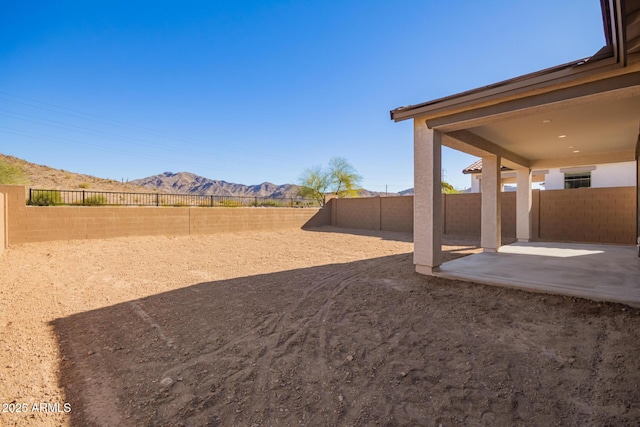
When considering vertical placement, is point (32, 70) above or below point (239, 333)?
above

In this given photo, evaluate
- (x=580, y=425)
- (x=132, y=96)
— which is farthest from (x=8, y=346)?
(x=132, y=96)

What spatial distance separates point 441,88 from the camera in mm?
9758

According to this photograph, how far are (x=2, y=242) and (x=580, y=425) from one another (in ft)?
36.6

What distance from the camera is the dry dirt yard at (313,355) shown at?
2057 mm

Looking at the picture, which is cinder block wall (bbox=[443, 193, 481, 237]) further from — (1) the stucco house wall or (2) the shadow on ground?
(2) the shadow on ground

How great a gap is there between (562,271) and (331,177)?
2468 cm

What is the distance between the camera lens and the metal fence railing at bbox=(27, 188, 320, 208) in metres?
10.5

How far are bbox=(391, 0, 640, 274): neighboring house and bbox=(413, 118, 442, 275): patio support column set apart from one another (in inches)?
0.7

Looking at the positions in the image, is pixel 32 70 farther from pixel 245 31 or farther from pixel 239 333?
pixel 239 333

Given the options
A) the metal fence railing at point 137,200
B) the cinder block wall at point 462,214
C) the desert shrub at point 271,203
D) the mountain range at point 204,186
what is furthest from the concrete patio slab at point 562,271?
the mountain range at point 204,186

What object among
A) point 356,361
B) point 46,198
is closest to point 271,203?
point 46,198

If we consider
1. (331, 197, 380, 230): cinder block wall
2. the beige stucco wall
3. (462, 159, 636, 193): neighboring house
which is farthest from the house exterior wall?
the beige stucco wall

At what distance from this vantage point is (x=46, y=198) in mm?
10438

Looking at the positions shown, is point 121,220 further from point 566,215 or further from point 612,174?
point 612,174
